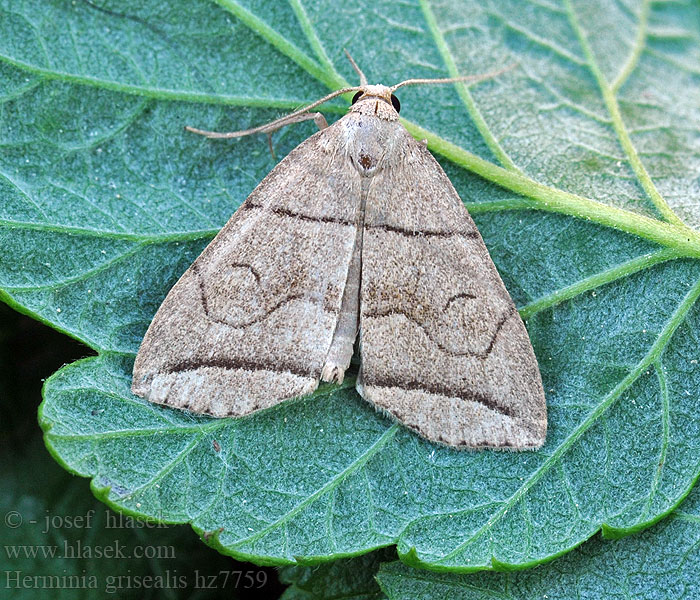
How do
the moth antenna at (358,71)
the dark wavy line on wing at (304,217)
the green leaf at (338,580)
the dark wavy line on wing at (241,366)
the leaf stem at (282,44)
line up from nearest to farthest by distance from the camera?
1. the dark wavy line on wing at (241,366)
2. the dark wavy line on wing at (304,217)
3. the green leaf at (338,580)
4. the moth antenna at (358,71)
5. the leaf stem at (282,44)

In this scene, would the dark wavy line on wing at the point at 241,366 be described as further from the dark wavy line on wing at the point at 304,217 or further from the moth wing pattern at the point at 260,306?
the dark wavy line on wing at the point at 304,217

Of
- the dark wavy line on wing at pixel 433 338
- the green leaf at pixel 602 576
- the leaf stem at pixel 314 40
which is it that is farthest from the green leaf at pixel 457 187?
the dark wavy line on wing at pixel 433 338

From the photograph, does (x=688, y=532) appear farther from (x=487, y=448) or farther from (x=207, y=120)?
(x=207, y=120)

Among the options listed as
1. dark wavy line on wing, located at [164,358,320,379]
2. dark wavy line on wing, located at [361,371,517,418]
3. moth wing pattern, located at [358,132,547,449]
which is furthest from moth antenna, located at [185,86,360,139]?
dark wavy line on wing, located at [361,371,517,418]

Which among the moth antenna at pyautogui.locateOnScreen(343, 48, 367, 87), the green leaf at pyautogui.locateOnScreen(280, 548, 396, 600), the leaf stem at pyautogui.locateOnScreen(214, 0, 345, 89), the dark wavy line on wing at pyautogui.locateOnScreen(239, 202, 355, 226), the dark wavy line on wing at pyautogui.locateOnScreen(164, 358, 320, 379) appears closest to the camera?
the dark wavy line on wing at pyautogui.locateOnScreen(164, 358, 320, 379)

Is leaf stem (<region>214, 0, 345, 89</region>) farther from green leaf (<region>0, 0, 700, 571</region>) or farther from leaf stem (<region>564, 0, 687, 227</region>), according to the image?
leaf stem (<region>564, 0, 687, 227</region>)

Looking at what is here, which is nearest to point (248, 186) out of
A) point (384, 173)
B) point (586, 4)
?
point (384, 173)
